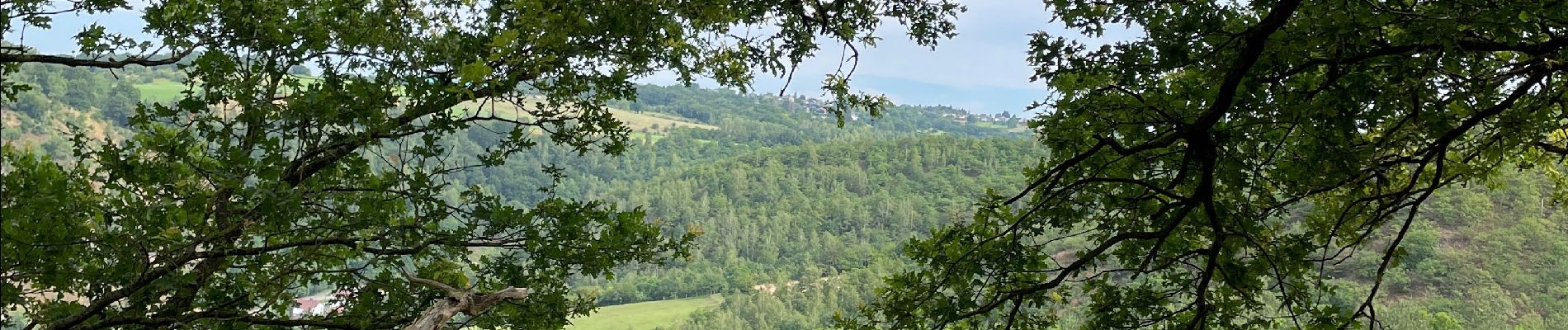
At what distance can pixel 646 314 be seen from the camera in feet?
223

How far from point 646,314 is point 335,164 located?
63915mm

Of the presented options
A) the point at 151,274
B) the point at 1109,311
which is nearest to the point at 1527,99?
the point at 1109,311

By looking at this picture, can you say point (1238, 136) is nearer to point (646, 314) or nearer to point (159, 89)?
point (646, 314)

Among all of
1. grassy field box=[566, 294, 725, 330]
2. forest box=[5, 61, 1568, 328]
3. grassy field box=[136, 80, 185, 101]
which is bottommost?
grassy field box=[566, 294, 725, 330]

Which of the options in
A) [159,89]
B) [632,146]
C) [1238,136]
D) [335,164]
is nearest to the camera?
[1238,136]

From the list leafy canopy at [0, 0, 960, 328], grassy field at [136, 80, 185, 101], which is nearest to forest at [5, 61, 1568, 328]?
grassy field at [136, 80, 185, 101]

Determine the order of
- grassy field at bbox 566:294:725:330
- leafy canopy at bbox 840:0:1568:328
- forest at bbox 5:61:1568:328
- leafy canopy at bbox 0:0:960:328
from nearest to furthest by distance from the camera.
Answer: leafy canopy at bbox 840:0:1568:328 < leafy canopy at bbox 0:0:960:328 < forest at bbox 5:61:1568:328 < grassy field at bbox 566:294:725:330

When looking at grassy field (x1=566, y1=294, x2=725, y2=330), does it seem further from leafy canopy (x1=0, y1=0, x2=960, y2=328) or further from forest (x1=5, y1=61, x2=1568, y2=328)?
leafy canopy (x1=0, y1=0, x2=960, y2=328)

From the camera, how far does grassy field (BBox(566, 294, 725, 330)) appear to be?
208 feet

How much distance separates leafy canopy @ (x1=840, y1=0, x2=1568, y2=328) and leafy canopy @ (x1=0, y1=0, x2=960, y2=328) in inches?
51.8

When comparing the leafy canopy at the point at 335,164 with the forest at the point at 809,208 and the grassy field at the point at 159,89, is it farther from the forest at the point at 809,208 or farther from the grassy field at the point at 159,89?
the grassy field at the point at 159,89

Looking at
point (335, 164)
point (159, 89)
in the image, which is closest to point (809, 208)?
point (159, 89)

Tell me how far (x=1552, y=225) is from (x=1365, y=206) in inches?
2148

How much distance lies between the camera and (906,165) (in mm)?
99812
